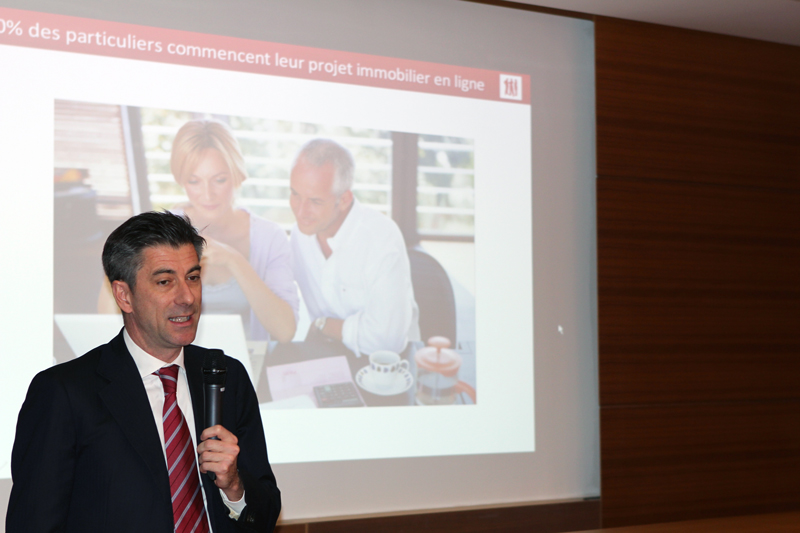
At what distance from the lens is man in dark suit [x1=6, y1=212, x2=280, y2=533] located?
1476 millimetres

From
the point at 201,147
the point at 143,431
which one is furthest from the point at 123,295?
the point at 201,147

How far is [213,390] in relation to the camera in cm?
151

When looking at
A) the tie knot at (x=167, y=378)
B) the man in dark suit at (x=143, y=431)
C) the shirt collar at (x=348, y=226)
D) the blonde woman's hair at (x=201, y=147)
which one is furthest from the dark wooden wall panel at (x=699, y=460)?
the tie knot at (x=167, y=378)

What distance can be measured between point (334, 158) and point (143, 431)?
1867mm

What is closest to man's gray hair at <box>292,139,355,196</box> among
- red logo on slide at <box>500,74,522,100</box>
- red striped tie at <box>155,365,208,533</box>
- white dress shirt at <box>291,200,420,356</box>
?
white dress shirt at <box>291,200,420,356</box>

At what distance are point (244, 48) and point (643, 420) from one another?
2.75 metres

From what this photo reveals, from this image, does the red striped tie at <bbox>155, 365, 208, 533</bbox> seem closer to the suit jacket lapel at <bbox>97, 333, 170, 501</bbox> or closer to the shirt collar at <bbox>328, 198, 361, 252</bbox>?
the suit jacket lapel at <bbox>97, 333, 170, 501</bbox>

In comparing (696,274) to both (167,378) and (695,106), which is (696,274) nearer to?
(695,106)

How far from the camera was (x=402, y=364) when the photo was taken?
3.22 metres

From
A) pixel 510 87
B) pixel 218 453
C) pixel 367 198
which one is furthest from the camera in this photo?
pixel 510 87

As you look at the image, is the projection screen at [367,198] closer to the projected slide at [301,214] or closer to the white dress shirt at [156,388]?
the projected slide at [301,214]

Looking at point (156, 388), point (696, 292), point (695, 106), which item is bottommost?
point (156, 388)

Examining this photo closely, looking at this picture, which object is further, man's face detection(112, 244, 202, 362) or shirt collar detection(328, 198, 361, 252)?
shirt collar detection(328, 198, 361, 252)

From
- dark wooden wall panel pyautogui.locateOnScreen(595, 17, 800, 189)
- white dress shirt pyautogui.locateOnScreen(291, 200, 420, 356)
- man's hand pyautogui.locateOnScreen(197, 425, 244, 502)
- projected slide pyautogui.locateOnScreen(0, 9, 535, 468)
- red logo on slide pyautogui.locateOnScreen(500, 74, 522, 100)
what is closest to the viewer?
man's hand pyautogui.locateOnScreen(197, 425, 244, 502)
